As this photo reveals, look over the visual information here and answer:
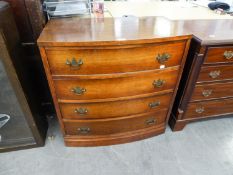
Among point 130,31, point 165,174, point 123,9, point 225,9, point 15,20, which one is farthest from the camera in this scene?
point 225,9

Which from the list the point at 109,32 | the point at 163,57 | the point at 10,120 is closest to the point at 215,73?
the point at 163,57

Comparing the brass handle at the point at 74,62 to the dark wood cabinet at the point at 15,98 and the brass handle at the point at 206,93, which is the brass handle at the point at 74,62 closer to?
the dark wood cabinet at the point at 15,98

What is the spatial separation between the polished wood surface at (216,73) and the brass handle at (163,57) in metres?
0.32

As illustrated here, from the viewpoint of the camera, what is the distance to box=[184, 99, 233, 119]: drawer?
4.69 feet

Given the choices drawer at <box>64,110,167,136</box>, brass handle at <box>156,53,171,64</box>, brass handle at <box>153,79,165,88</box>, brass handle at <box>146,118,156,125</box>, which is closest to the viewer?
brass handle at <box>156,53,171,64</box>

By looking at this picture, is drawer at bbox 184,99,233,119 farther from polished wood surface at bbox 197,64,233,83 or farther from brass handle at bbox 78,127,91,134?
brass handle at bbox 78,127,91,134

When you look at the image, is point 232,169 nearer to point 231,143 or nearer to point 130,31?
point 231,143

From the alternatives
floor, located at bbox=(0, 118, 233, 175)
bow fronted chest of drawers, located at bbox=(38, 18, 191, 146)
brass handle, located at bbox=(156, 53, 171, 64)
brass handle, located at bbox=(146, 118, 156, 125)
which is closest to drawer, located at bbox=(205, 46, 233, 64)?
bow fronted chest of drawers, located at bbox=(38, 18, 191, 146)

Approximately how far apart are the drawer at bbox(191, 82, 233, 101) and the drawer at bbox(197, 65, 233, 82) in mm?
60

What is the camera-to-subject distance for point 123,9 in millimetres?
1475

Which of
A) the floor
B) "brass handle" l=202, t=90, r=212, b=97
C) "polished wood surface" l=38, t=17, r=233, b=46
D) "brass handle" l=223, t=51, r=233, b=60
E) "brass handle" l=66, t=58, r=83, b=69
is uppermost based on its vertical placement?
"polished wood surface" l=38, t=17, r=233, b=46

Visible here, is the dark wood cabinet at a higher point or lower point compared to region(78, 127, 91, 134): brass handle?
higher

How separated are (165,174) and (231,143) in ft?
2.25

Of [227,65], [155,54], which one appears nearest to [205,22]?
[227,65]
